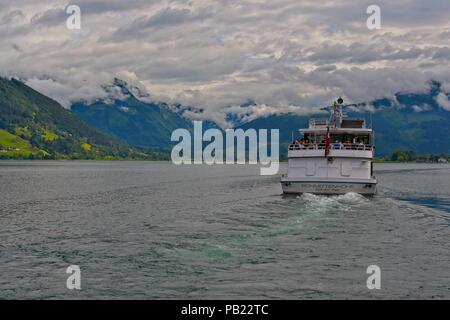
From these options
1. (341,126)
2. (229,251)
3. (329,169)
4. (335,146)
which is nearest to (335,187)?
(329,169)

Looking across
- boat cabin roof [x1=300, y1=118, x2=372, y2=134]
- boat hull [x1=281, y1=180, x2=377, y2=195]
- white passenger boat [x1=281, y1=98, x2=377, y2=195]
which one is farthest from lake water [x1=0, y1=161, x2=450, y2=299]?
boat cabin roof [x1=300, y1=118, x2=372, y2=134]

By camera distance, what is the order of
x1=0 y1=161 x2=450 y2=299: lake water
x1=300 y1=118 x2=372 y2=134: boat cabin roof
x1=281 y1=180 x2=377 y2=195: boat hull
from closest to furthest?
1. x1=0 y1=161 x2=450 y2=299: lake water
2. x1=281 y1=180 x2=377 y2=195: boat hull
3. x1=300 y1=118 x2=372 y2=134: boat cabin roof

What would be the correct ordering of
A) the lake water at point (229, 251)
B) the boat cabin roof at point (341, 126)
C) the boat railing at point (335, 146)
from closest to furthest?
the lake water at point (229, 251) → the boat railing at point (335, 146) → the boat cabin roof at point (341, 126)

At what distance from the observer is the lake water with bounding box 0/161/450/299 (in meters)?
27.2

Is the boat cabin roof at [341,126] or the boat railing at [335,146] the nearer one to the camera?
the boat railing at [335,146]

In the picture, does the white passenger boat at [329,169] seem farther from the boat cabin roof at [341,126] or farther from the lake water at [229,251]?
the lake water at [229,251]

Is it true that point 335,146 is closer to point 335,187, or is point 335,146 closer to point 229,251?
point 335,187

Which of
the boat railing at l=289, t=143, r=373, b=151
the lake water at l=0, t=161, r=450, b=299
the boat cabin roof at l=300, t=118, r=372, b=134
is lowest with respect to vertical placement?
the lake water at l=0, t=161, r=450, b=299

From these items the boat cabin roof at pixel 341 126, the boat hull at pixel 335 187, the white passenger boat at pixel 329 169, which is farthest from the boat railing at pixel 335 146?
the boat hull at pixel 335 187

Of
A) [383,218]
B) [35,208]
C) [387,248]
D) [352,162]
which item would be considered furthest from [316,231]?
[35,208]

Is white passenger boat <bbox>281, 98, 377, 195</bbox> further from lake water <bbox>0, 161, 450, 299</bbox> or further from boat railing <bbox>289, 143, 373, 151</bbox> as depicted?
lake water <bbox>0, 161, 450, 299</bbox>

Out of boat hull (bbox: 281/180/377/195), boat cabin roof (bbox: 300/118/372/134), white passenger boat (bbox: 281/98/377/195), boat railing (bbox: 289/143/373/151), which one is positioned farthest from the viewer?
boat cabin roof (bbox: 300/118/372/134)

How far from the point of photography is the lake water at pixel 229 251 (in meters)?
27.2
